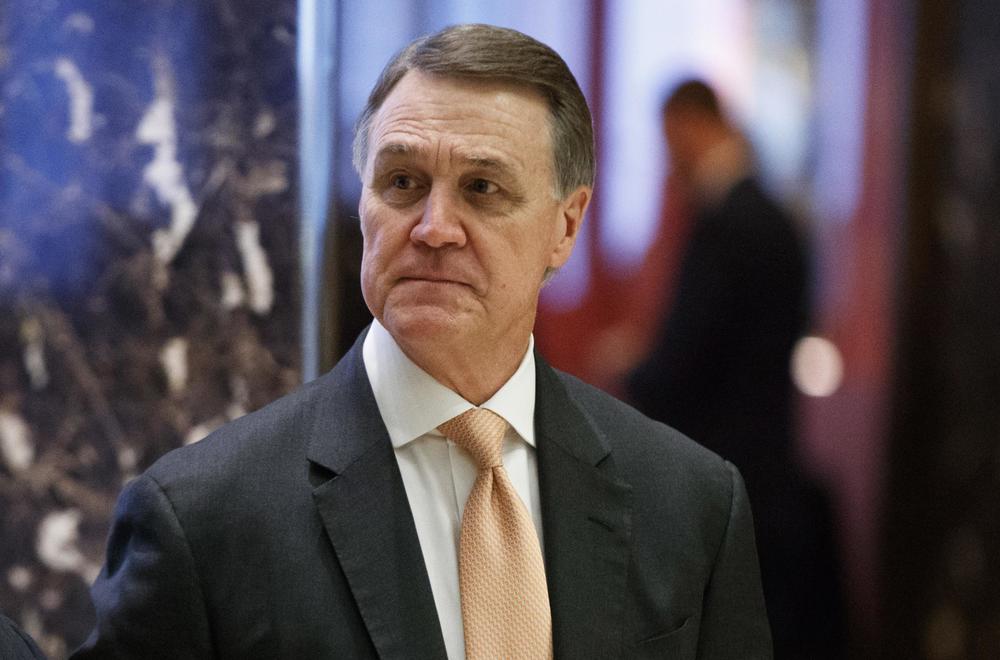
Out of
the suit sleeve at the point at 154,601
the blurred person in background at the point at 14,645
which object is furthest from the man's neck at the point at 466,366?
the blurred person in background at the point at 14,645

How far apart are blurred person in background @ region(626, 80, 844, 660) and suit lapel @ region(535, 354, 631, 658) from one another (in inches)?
84.2

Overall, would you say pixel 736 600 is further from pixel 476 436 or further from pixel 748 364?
pixel 748 364

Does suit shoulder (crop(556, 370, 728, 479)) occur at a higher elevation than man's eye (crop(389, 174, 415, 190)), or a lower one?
lower

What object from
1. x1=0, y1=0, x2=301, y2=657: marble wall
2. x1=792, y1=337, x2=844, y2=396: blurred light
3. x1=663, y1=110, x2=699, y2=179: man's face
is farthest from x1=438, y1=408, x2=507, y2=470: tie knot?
x1=792, y1=337, x2=844, y2=396: blurred light

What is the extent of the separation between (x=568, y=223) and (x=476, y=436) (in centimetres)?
42

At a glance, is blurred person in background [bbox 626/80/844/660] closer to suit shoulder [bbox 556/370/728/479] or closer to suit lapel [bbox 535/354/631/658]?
suit shoulder [bbox 556/370/728/479]

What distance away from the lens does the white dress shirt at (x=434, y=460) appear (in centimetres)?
197

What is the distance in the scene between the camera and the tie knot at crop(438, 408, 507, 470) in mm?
2004

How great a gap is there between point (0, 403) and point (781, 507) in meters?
2.44

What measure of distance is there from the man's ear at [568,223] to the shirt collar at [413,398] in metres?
0.24

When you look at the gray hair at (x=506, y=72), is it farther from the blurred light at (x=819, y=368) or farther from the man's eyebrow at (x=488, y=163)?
the blurred light at (x=819, y=368)

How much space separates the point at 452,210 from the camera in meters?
2.01

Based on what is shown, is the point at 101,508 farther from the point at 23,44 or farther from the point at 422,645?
the point at 422,645

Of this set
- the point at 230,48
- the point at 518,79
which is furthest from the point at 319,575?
the point at 230,48
